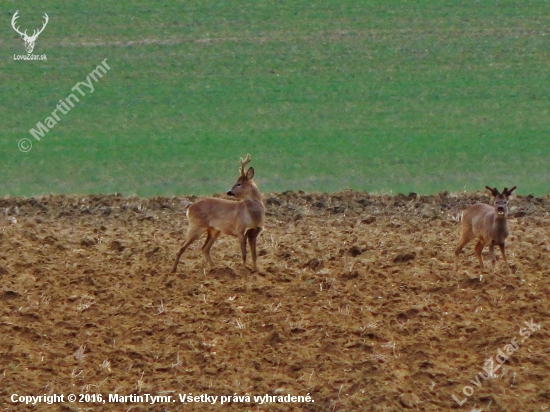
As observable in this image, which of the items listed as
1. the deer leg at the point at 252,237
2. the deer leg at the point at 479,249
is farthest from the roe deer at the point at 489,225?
the deer leg at the point at 252,237

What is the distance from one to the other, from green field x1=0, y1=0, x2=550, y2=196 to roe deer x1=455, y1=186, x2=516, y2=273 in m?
9.33

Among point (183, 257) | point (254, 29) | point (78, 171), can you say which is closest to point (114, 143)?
point (78, 171)

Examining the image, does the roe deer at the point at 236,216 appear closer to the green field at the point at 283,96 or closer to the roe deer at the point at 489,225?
the roe deer at the point at 489,225

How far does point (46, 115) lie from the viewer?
2877cm

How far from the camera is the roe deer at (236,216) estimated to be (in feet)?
40.9

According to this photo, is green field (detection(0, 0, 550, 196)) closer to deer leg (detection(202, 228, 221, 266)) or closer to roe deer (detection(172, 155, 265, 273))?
deer leg (detection(202, 228, 221, 266))

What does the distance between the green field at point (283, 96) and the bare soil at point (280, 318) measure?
792 cm

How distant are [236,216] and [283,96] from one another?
1785 cm

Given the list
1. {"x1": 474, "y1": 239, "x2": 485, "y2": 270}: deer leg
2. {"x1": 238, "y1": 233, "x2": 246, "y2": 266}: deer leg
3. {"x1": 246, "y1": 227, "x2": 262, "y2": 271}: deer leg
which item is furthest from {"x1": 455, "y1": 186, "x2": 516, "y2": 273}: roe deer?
{"x1": 238, "y1": 233, "x2": 246, "y2": 266}: deer leg

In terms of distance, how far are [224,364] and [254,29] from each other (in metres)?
26.0

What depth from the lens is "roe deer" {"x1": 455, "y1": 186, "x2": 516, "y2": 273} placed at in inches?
475

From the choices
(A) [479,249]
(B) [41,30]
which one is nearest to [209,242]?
(A) [479,249]

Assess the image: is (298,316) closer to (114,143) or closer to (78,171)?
(78,171)

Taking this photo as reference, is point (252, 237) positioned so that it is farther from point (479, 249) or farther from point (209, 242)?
point (479, 249)
